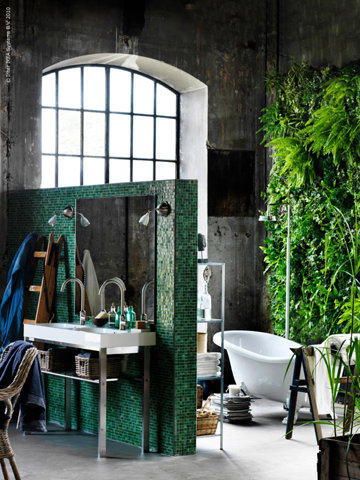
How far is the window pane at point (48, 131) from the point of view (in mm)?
7684

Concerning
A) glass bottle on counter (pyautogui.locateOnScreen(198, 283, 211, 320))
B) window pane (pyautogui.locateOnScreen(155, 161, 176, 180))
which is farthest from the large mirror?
window pane (pyautogui.locateOnScreen(155, 161, 176, 180))

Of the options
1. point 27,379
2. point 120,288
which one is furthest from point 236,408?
point 27,379

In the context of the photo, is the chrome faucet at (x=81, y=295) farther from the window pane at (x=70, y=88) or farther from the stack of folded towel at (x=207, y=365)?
the window pane at (x=70, y=88)

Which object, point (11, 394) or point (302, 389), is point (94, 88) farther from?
point (11, 394)

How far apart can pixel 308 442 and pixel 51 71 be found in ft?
13.1

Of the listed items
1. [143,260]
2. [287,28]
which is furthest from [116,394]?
[287,28]

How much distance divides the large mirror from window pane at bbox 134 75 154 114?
2.12 m

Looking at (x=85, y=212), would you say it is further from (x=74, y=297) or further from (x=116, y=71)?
(x=116, y=71)

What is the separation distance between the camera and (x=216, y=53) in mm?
8164

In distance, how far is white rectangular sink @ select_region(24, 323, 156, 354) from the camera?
18.0 feet

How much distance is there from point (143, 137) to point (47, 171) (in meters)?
1.08

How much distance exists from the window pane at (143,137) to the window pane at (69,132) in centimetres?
60

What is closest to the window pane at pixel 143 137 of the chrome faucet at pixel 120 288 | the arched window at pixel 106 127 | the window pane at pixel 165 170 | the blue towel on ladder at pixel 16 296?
the arched window at pixel 106 127

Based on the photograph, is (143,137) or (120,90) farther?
(143,137)
